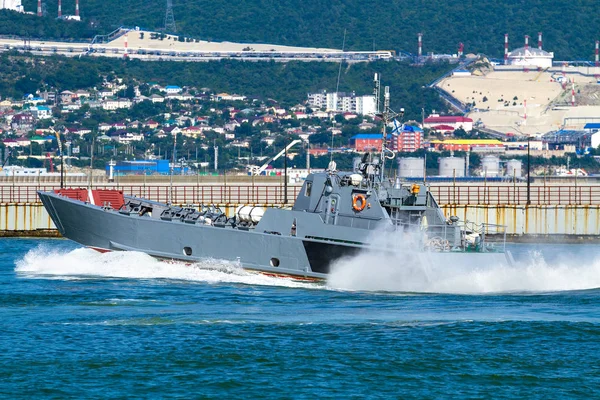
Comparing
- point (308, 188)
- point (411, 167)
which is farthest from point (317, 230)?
point (411, 167)

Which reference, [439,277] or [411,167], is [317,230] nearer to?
[439,277]

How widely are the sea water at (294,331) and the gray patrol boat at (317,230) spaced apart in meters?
0.46

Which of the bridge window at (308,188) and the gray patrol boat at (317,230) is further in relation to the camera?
the bridge window at (308,188)

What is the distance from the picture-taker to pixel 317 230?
129 feet

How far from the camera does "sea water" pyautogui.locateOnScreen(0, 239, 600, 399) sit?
2684cm

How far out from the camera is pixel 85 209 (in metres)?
42.9

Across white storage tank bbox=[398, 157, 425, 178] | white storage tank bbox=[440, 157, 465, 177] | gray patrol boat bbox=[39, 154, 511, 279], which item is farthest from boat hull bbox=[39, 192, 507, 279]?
white storage tank bbox=[440, 157, 465, 177]

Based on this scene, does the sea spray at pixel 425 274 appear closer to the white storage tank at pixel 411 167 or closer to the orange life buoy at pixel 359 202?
the orange life buoy at pixel 359 202

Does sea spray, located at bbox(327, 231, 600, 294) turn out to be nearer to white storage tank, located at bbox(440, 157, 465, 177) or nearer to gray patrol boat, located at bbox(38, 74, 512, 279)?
gray patrol boat, located at bbox(38, 74, 512, 279)

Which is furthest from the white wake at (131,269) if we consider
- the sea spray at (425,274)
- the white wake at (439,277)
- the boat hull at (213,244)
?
the sea spray at (425,274)

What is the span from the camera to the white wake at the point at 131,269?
131ft

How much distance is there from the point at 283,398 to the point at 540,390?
553 cm

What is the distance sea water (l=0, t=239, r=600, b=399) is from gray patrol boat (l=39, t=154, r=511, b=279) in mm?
465

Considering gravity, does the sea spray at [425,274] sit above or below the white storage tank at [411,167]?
below
